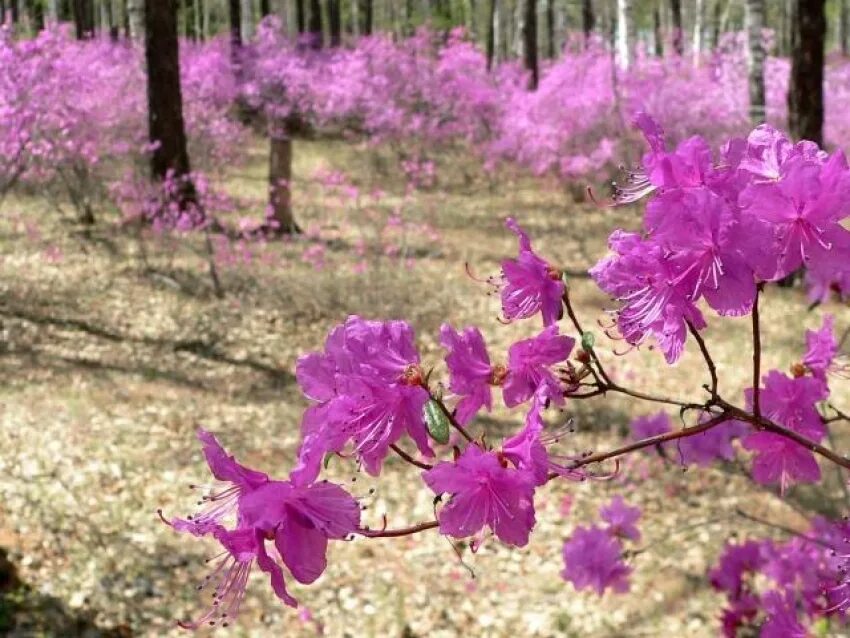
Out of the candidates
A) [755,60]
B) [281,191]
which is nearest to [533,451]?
[281,191]

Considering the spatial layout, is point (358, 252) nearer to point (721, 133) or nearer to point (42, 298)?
point (42, 298)

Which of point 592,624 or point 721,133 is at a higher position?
point 721,133

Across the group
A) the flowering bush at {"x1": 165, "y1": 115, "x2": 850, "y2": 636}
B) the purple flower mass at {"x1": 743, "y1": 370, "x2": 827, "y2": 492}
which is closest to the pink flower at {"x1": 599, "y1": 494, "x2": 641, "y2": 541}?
the purple flower mass at {"x1": 743, "y1": 370, "x2": 827, "y2": 492}

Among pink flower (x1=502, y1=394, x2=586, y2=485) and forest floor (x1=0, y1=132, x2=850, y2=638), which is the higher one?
pink flower (x1=502, y1=394, x2=586, y2=485)

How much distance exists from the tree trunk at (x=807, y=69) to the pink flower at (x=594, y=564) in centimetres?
540

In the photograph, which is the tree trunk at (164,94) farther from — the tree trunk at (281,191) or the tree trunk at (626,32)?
the tree trunk at (626,32)

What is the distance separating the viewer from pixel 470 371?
1.09 meters

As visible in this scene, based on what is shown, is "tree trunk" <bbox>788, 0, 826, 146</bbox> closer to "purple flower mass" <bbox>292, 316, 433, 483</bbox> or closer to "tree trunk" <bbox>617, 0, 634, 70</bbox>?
"tree trunk" <bbox>617, 0, 634, 70</bbox>

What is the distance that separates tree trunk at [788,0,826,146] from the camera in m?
7.30

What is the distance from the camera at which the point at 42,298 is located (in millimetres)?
7230

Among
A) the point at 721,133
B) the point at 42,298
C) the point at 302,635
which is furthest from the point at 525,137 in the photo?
the point at 302,635

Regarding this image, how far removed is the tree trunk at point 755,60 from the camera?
8477 mm

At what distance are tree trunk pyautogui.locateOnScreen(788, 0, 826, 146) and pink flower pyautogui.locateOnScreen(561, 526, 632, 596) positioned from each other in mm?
5396

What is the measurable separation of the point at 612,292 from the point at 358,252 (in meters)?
7.69
